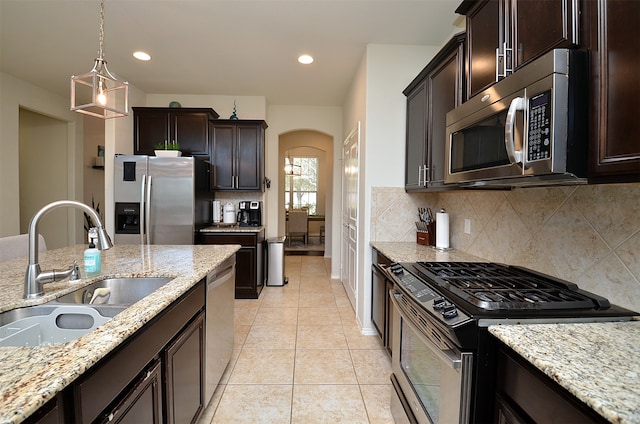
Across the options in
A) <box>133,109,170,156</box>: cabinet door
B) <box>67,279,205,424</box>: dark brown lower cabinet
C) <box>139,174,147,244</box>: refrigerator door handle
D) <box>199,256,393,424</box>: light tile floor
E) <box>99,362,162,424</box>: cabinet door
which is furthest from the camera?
<box>133,109,170,156</box>: cabinet door

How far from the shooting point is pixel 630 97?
0.84 meters

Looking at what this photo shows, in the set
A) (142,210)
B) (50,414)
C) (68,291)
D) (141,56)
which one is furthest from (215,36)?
(50,414)

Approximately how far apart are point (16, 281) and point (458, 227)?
279 centimetres

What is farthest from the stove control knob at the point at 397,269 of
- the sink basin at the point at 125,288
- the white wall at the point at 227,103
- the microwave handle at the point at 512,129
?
the white wall at the point at 227,103

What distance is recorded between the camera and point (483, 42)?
59.4 inches

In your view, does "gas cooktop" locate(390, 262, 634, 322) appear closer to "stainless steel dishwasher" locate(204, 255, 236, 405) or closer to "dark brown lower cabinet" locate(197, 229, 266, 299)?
"stainless steel dishwasher" locate(204, 255, 236, 405)

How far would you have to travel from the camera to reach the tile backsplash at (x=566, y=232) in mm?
1161

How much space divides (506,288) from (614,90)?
31.9 inches

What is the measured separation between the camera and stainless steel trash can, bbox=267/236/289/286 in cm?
444

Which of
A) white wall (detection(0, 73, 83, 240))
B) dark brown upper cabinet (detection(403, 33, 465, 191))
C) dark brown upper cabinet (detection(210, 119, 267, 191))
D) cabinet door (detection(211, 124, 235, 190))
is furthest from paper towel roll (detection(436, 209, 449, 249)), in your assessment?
white wall (detection(0, 73, 83, 240))

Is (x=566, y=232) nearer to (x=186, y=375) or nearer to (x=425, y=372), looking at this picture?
(x=425, y=372)

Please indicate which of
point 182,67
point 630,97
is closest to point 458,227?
point 630,97

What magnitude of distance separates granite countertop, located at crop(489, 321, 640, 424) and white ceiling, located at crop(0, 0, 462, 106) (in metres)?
2.41

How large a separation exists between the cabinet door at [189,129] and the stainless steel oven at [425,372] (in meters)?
3.57
